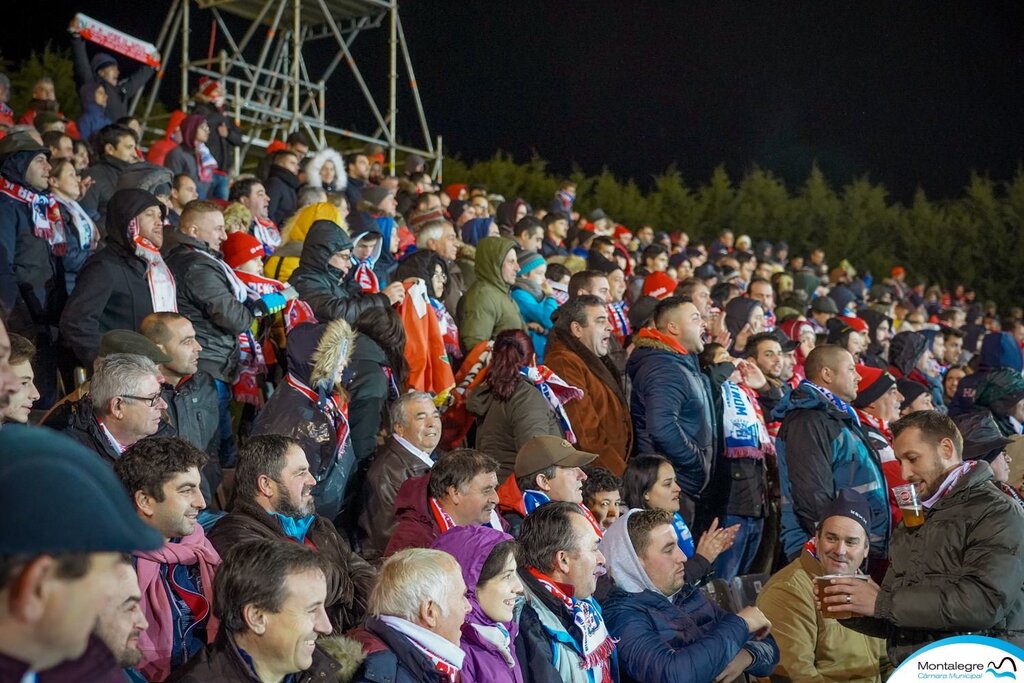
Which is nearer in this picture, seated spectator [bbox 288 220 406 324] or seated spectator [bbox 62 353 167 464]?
seated spectator [bbox 62 353 167 464]

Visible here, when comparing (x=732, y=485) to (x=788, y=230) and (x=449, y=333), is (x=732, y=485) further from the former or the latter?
(x=788, y=230)

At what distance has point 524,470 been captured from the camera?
493cm

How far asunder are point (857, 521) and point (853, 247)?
2148 centimetres

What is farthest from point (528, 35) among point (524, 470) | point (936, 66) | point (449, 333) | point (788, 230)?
point (524, 470)

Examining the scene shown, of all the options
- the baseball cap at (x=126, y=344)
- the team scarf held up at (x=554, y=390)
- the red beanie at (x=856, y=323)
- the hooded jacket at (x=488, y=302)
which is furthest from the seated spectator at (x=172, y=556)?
the red beanie at (x=856, y=323)

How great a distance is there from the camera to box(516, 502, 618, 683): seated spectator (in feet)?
12.5

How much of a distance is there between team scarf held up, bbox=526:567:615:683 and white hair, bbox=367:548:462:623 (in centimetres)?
68

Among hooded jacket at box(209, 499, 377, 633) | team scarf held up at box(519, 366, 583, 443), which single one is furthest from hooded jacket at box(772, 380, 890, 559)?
→ hooded jacket at box(209, 499, 377, 633)

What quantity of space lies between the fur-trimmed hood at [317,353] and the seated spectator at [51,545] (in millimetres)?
3678

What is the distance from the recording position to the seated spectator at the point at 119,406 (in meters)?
3.87

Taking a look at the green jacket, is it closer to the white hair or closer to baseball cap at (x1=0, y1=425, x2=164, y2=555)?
the white hair

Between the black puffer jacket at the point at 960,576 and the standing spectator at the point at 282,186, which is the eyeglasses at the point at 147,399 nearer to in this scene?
the black puffer jacket at the point at 960,576

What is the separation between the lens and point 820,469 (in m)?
5.43

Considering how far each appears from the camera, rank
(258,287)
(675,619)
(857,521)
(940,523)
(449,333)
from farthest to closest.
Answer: (449,333) → (258,287) → (857,521) → (675,619) → (940,523)
